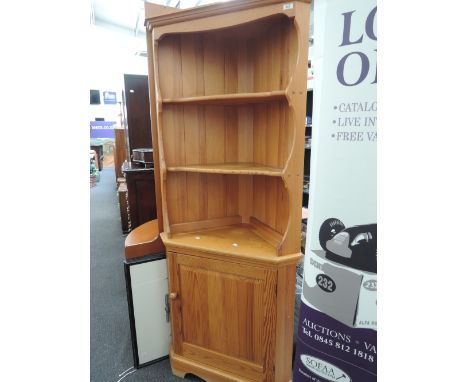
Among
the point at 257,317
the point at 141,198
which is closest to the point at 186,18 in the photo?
the point at 257,317

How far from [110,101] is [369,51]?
33.1ft

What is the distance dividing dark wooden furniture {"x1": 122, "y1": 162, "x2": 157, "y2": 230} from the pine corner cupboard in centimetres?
135

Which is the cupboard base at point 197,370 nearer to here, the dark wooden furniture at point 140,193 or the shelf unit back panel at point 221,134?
the shelf unit back panel at point 221,134

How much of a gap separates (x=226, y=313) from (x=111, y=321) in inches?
50.1

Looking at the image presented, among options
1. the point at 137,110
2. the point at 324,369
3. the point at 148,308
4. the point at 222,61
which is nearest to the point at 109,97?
the point at 137,110

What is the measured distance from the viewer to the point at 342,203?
1.20 m

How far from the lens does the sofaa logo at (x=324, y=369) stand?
1303 millimetres

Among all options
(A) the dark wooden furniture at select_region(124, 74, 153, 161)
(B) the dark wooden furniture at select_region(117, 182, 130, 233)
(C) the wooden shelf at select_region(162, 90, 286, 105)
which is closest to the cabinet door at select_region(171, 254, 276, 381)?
(C) the wooden shelf at select_region(162, 90, 286, 105)

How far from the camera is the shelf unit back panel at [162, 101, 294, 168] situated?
1.54 metres

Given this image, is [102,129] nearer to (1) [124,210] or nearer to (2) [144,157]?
(1) [124,210]

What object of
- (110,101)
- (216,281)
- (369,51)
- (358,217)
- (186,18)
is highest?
(110,101)

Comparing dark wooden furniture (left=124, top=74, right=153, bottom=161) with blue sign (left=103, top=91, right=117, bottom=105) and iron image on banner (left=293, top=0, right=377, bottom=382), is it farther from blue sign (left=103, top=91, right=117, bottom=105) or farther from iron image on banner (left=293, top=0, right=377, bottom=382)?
blue sign (left=103, top=91, right=117, bottom=105)

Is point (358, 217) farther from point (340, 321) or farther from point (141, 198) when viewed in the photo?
point (141, 198)

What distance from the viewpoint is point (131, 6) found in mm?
5438
